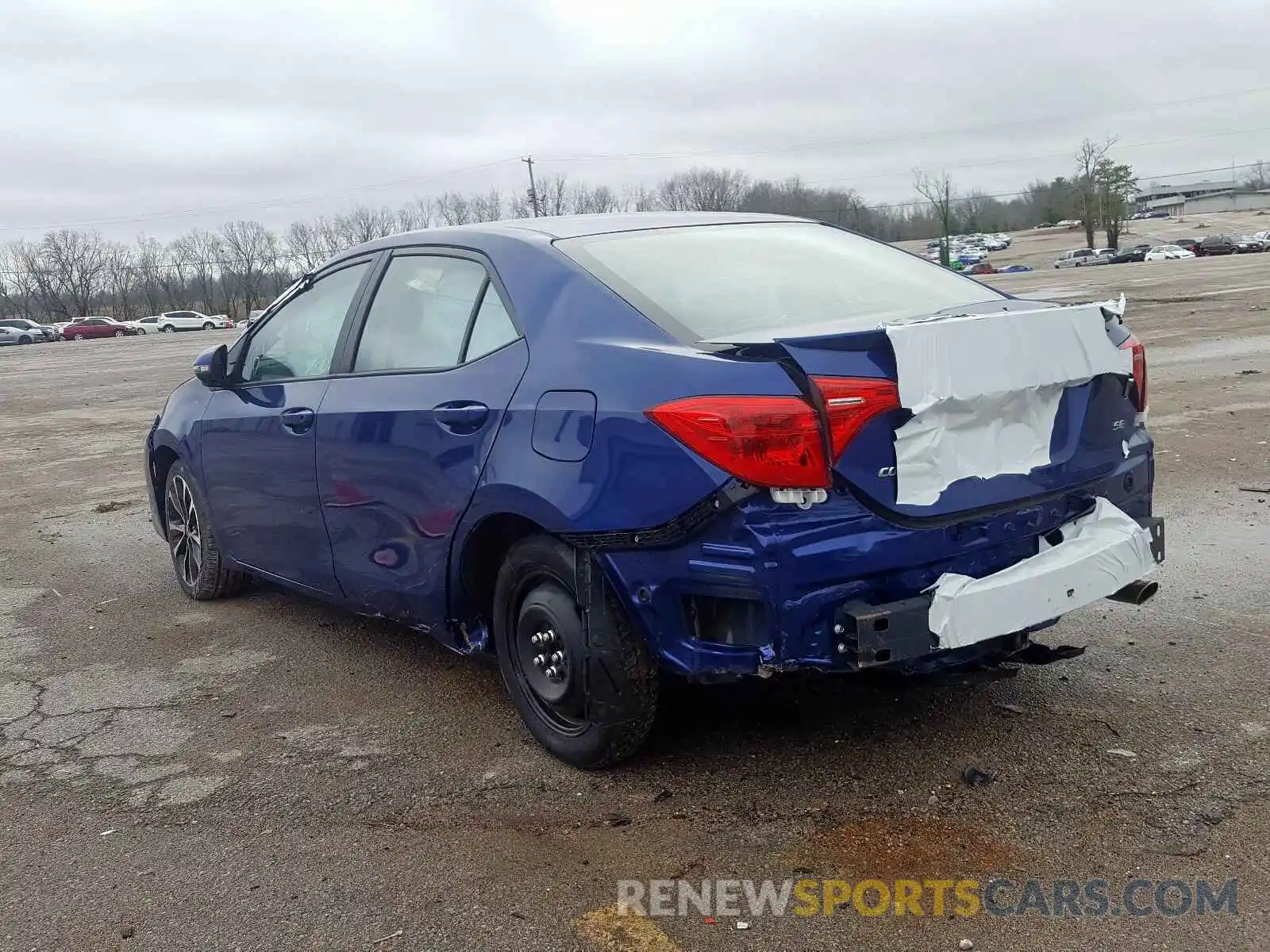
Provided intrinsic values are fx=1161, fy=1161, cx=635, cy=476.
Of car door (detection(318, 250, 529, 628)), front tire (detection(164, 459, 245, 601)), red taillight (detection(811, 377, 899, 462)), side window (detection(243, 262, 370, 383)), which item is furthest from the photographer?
front tire (detection(164, 459, 245, 601))

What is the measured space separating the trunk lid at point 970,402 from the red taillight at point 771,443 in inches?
3.1

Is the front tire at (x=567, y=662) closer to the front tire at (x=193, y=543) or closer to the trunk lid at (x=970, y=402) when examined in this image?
the trunk lid at (x=970, y=402)

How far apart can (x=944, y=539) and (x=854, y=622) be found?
368 millimetres

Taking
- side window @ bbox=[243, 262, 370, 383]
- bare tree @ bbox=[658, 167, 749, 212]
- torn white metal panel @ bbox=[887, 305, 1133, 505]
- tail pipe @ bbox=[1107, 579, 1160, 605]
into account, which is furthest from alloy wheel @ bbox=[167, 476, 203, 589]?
bare tree @ bbox=[658, 167, 749, 212]

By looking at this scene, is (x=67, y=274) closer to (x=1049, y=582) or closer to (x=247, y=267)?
(x=247, y=267)

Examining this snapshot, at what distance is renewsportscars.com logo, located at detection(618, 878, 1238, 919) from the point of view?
267 cm

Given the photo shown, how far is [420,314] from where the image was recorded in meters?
4.17

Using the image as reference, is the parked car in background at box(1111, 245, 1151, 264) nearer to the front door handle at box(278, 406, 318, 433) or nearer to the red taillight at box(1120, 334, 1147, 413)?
the red taillight at box(1120, 334, 1147, 413)

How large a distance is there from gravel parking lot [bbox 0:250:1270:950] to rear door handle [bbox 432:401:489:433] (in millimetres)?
1068

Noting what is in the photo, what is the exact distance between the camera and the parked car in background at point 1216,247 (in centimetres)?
7138

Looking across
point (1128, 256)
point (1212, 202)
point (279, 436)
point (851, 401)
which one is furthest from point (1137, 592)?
point (1212, 202)

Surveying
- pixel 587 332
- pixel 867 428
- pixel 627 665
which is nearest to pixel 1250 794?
pixel 867 428

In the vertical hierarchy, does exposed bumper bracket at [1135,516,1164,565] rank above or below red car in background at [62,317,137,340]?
below

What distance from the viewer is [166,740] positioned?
4102mm
